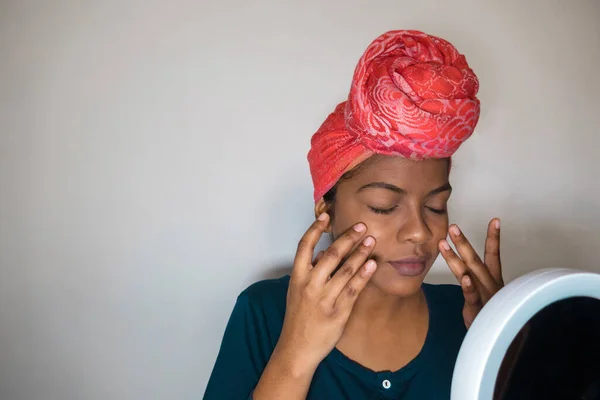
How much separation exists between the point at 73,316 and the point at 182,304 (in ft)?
0.79

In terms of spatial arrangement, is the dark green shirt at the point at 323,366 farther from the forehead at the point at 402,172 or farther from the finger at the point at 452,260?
the forehead at the point at 402,172

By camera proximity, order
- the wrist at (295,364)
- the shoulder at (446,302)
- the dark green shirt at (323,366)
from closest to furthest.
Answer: the wrist at (295,364) < the dark green shirt at (323,366) < the shoulder at (446,302)

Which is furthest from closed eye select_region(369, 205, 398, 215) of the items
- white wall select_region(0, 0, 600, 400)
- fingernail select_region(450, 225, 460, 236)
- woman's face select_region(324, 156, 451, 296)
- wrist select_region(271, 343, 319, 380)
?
white wall select_region(0, 0, 600, 400)

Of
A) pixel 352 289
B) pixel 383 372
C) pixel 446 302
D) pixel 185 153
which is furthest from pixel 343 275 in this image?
pixel 185 153

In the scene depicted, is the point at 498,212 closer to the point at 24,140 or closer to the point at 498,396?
the point at 498,396

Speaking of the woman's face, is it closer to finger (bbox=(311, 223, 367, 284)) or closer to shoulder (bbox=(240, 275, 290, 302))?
finger (bbox=(311, 223, 367, 284))

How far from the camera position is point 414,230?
3.00ft

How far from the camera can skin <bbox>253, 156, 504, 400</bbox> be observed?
0.85 meters

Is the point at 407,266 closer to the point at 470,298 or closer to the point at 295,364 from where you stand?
the point at 470,298

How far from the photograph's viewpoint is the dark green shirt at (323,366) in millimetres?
960

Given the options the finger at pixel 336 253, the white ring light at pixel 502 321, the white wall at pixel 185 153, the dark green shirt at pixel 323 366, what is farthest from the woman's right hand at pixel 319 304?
the white wall at pixel 185 153

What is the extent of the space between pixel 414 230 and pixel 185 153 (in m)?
0.60

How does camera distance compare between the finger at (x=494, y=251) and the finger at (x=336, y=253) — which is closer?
the finger at (x=336, y=253)

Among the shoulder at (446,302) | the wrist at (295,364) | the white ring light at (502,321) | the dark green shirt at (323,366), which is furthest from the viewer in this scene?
the shoulder at (446,302)
